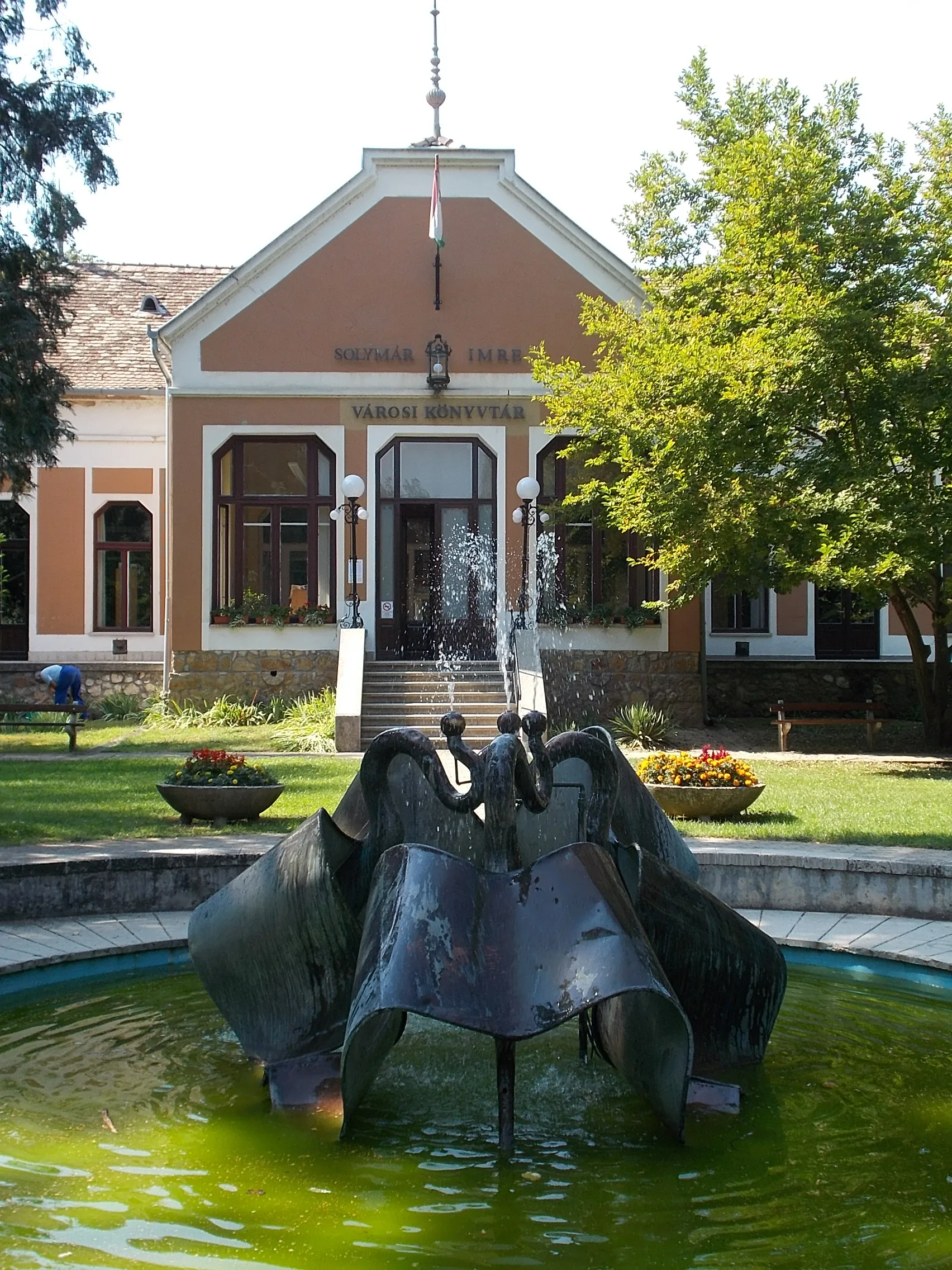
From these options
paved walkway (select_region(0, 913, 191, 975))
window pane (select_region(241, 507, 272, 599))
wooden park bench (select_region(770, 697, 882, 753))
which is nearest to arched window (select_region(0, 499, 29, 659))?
window pane (select_region(241, 507, 272, 599))

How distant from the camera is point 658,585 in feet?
79.5

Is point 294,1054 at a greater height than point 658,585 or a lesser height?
lesser

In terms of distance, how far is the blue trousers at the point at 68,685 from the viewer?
23016 millimetres

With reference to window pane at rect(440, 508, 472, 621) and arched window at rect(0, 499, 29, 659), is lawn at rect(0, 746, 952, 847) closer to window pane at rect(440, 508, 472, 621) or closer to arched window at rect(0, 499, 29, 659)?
window pane at rect(440, 508, 472, 621)

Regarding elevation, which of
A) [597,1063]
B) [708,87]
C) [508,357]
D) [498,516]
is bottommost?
[597,1063]

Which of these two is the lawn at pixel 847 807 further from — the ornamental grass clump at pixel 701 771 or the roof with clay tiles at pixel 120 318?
the roof with clay tiles at pixel 120 318

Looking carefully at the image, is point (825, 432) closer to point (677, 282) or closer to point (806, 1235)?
point (677, 282)

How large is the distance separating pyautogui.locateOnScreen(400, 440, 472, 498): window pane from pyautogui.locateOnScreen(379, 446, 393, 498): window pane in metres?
0.24

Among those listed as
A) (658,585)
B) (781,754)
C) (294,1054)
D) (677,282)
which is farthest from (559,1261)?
(658,585)

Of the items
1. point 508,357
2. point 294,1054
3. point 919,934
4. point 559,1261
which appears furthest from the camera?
point 508,357

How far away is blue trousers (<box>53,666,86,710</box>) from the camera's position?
2302cm

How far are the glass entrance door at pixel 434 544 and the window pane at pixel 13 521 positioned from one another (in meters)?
9.05

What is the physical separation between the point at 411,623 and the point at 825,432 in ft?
27.3

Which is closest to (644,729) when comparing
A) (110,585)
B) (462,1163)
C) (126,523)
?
(110,585)
